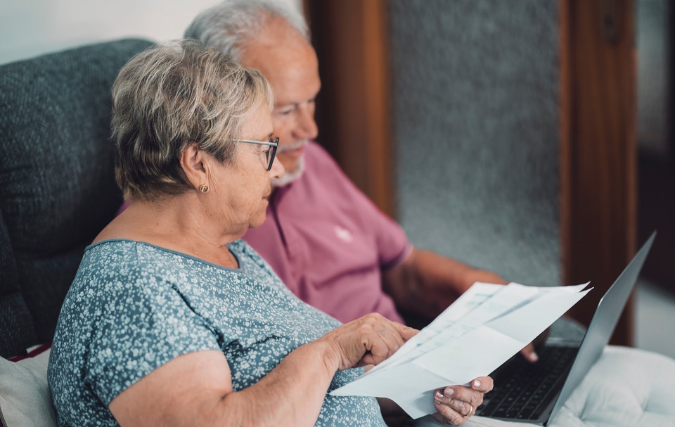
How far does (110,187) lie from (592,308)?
1590 mm

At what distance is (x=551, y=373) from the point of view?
127cm

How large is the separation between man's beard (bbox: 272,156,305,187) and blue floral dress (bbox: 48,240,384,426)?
1.32 ft

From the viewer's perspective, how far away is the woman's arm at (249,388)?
76 cm

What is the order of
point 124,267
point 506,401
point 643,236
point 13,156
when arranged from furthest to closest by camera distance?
point 643,236 → point 506,401 → point 13,156 → point 124,267

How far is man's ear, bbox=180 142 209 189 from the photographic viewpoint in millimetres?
915

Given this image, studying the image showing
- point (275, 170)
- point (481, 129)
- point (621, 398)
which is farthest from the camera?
point (481, 129)

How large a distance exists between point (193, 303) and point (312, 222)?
606 mm

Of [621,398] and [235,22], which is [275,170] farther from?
[621,398]

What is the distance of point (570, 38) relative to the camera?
201 centimetres

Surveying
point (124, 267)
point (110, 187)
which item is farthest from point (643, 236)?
point (124, 267)

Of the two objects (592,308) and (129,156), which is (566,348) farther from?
(129,156)

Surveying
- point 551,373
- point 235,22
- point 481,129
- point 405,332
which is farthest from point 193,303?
point 481,129

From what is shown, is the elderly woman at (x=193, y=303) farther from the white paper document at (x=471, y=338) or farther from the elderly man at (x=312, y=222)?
the elderly man at (x=312, y=222)

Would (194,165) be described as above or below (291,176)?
above
